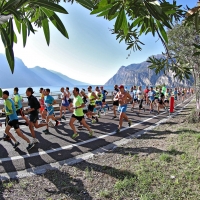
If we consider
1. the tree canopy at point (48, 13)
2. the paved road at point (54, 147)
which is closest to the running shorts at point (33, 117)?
the paved road at point (54, 147)

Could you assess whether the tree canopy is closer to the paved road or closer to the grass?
the grass

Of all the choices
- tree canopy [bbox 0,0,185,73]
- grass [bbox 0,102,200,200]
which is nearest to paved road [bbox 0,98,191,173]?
grass [bbox 0,102,200,200]

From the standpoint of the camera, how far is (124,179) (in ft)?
12.7

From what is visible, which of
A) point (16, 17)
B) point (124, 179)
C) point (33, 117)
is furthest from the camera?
point (33, 117)

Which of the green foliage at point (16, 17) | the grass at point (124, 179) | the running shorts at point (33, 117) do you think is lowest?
the grass at point (124, 179)

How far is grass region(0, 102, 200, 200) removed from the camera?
345cm

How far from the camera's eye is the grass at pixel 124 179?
345cm

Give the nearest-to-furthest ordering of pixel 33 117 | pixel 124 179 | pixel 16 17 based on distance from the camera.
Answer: pixel 16 17 < pixel 124 179 < pixel 33 117

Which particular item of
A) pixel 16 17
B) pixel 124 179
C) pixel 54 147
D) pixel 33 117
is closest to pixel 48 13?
pixel 16 17

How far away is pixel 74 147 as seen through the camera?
5988 mm

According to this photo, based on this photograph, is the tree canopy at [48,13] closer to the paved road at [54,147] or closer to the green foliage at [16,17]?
the green foliage at [16,17]

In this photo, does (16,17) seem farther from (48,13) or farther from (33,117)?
(33,117)

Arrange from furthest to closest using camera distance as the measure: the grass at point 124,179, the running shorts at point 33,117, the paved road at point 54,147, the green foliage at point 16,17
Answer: the running shorts at point 33,117 → the paved road at point 54,147 → the grass at point 124,179 → the green foliage at point 16,17

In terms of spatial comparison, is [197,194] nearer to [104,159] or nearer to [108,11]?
[104,159]
